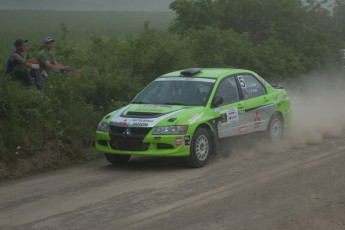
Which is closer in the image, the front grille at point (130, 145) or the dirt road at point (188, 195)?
the dirt road at point (188, 195)

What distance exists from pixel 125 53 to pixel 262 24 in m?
7.93

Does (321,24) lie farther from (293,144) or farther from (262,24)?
(293,144)

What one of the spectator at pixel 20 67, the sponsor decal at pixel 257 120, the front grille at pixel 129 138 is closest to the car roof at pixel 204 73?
the sponsor decal at pixel 257 120

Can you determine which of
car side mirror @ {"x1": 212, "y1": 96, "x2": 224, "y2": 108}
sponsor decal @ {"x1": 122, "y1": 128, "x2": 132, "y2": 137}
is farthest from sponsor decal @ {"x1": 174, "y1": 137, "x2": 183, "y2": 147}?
car side mirror @ {"x1": 212, "y1": 96, "x2": 224, "y2": 108}

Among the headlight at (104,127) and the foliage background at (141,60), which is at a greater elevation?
the foliage background at (141,60)

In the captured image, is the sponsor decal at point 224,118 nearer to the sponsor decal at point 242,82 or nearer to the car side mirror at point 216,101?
the car side mirror at point 216,101

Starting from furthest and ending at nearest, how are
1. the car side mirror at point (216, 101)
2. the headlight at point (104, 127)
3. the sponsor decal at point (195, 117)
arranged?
the car side mirror at point (216, 101) < the headlight at point (104, 127) < the sponsor decal at point (195, 117)

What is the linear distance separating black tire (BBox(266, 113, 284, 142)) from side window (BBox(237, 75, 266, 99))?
60 cm

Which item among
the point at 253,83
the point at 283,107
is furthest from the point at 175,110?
the point at 283,107

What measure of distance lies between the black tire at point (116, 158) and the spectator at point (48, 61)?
334cm

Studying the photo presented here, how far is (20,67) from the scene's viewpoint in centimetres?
1295

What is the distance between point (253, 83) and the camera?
13.1 metres

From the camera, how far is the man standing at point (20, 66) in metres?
12.9

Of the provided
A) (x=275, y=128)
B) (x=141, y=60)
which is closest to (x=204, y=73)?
(x=275, y=128)
